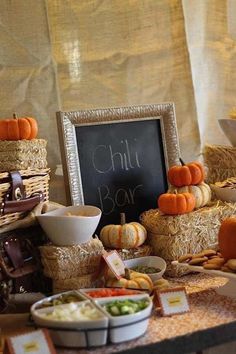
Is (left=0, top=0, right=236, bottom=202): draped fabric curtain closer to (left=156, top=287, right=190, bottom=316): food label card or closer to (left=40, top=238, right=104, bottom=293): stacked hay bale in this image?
(left=40, top=238, right=104, bottom=293): stacked hay bale

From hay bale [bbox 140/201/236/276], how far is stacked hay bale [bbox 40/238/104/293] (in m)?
0.25

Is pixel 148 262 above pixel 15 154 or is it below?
below

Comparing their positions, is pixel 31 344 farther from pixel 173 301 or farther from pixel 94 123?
pixel 94 123

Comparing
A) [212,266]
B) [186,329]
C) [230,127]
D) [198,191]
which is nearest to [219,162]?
[230,127]

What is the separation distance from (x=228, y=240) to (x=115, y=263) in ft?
0.99

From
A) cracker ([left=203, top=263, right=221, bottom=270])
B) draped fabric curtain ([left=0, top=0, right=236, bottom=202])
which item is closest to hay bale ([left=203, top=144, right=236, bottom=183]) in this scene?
draped fabric curtain ([left=0, top=0, right=236, bottom=202])

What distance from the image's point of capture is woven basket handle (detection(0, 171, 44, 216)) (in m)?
1.44

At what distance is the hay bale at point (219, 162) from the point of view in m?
1.92

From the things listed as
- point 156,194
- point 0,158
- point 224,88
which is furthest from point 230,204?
point 0,158

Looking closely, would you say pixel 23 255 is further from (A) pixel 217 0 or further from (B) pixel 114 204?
(A) pixel 217 0

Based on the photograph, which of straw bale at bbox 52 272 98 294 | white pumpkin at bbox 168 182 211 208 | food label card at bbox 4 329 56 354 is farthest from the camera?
white pumpkin at bbox 168 182 211 208

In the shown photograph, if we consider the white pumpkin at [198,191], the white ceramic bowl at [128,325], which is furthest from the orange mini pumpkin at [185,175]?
the white ceramic bowl at [128,325]

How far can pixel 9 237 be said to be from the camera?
4.77ft

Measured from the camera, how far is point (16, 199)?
146cm
